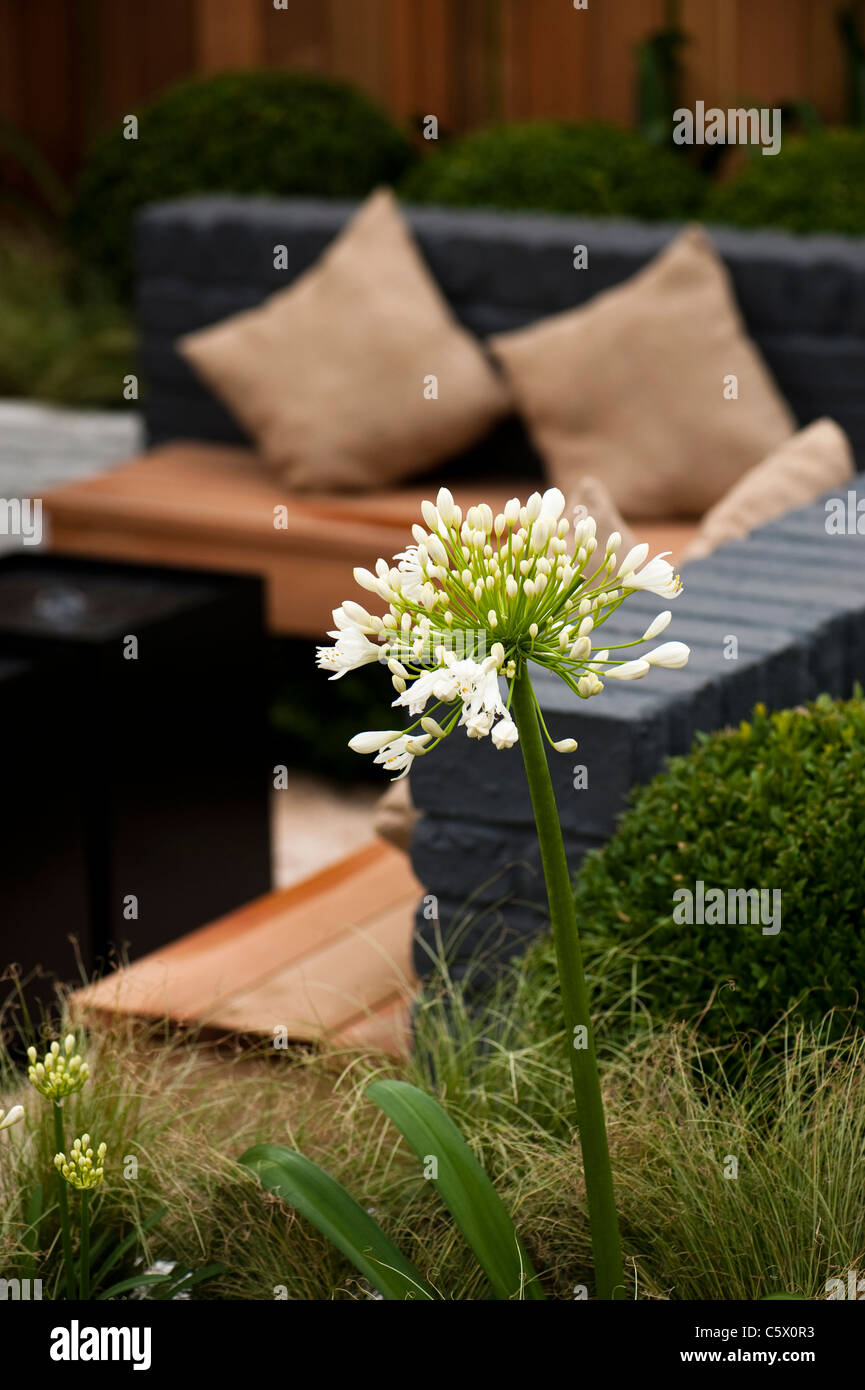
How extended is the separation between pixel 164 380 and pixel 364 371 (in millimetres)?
979

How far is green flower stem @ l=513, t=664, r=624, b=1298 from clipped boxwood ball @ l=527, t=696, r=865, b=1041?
58 centimetres

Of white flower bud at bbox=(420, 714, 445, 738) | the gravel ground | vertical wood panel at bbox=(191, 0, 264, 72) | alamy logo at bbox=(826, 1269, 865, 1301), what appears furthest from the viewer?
vertical wood panel at bbox=(191, 0, 264, 72)

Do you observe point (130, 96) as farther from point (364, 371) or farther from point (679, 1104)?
point (679, 1104)

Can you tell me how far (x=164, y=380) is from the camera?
6.48 m

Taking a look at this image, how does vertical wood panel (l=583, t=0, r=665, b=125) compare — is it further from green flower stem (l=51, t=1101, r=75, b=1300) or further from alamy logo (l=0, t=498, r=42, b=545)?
green flower stem (l=51, t=1101, r=75, b=1300)

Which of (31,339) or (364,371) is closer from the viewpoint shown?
(364,371)

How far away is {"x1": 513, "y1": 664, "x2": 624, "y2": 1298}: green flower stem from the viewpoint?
1733mm

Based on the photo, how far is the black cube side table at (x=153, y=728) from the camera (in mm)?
3848

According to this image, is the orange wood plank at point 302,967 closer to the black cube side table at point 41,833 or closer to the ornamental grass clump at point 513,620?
the black cube side table at point 41,833

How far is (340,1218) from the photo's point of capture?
2.05 m

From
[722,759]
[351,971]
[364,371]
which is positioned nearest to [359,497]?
[364,371]

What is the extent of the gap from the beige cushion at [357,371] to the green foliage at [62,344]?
1458 millimetres
